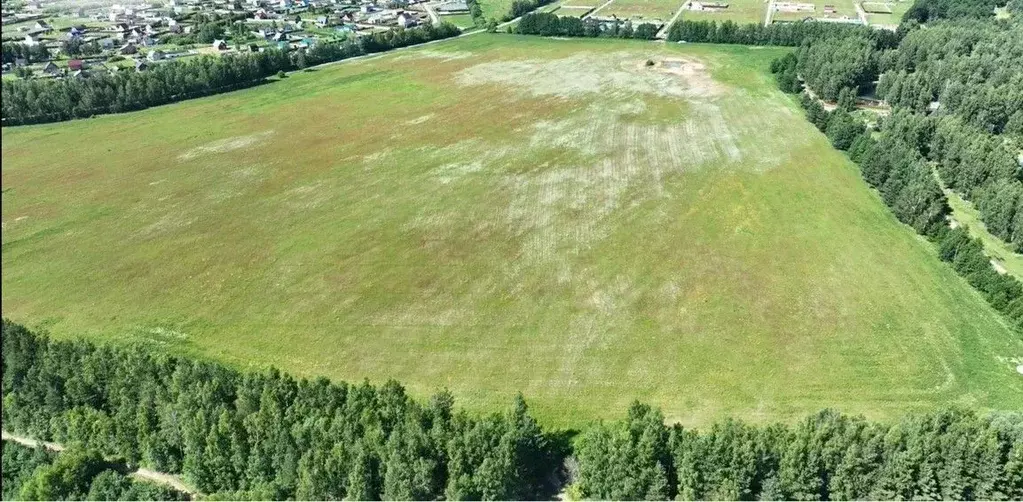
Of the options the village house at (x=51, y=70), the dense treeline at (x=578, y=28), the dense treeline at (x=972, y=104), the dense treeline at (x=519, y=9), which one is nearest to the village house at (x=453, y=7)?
the dense treeline at (x=519, y=9)

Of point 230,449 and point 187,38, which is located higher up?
point 187,38

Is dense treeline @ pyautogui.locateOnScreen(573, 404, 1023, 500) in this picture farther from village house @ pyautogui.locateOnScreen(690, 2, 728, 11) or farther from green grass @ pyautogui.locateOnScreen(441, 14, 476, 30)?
village house @ pyautogui.locateOnScreen(690, 2, 728, 11)

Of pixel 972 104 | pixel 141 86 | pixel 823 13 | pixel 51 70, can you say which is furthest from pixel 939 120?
pixel 51 70

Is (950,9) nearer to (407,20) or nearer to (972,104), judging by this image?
(972,104)

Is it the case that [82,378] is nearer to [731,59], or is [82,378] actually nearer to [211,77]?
[211,77]

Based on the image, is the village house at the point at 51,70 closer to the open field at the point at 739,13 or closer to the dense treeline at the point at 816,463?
Answer: the dense treeline at the point at 816,463

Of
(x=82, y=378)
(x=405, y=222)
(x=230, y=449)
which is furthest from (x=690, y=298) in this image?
(x=82, y=378)
